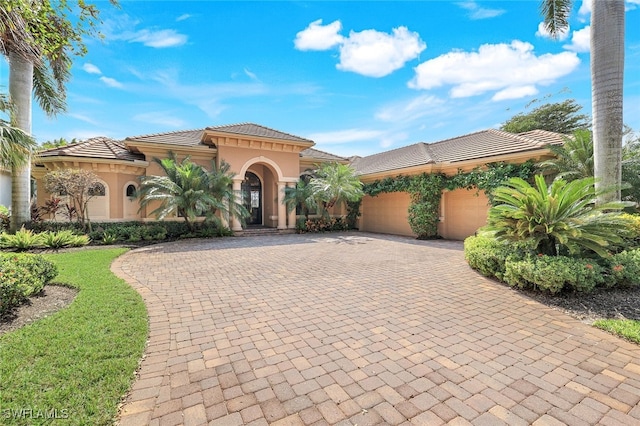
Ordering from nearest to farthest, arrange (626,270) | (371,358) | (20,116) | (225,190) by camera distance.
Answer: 1. (371,358)
2. (626,270)
3. (20,116)
4. (225,190)

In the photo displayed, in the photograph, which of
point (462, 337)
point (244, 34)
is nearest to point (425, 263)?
point (462, 337)

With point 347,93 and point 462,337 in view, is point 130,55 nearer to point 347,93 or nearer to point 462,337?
point 347,93

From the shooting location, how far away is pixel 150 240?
12.5 m

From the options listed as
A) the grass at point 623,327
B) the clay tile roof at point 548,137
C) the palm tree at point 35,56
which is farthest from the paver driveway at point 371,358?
the clay tile roof at point 548,137

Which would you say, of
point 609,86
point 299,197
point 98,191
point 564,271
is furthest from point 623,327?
point 98,191

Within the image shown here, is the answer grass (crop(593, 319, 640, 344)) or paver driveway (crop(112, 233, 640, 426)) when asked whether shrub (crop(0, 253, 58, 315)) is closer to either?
paver driveway (crop(112, 233, 640, 426))

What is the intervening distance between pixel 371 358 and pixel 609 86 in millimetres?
8036

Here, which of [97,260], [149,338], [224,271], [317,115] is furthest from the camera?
[317,115]

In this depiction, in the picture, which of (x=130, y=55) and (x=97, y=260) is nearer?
(x=97, y=260)

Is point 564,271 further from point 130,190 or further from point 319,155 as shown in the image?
point 130,190

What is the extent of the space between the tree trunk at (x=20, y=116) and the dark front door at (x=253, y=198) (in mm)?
10126

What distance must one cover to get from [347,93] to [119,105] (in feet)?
33.6

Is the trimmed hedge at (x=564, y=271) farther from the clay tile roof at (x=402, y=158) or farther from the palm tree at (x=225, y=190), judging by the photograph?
the palm tree at (x=225, y=190)

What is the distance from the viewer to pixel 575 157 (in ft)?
30.2
